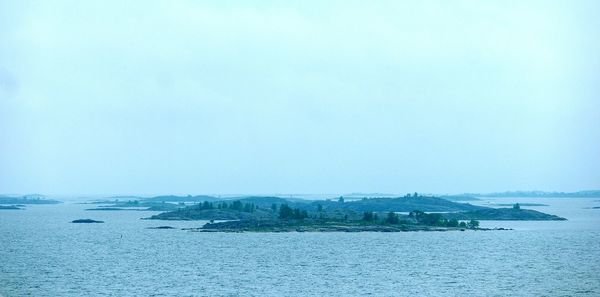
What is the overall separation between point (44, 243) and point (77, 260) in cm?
4255

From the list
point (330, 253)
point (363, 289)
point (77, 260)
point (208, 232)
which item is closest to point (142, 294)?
point (363, 289)

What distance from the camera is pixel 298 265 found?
122 meters

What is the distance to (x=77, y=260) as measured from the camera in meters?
130

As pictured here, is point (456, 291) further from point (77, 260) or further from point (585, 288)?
point (77, 260)

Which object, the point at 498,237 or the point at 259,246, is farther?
the point at 498,237

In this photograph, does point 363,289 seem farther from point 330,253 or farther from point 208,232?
point 208,232

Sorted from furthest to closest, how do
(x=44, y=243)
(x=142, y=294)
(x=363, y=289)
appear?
(x=44, y=243), (x=363, y=289), (x=142, y=294)

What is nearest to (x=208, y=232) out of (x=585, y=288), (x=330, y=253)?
(x=330, y=253)

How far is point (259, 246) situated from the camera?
522ft

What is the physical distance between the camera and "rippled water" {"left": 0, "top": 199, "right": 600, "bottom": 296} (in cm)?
9450

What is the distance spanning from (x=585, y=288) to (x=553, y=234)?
4238 inches

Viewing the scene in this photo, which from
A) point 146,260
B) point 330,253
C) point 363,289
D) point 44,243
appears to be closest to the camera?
point 363,289

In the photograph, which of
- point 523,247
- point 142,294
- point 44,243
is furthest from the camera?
point 44,243

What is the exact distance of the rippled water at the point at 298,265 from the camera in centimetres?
9450
